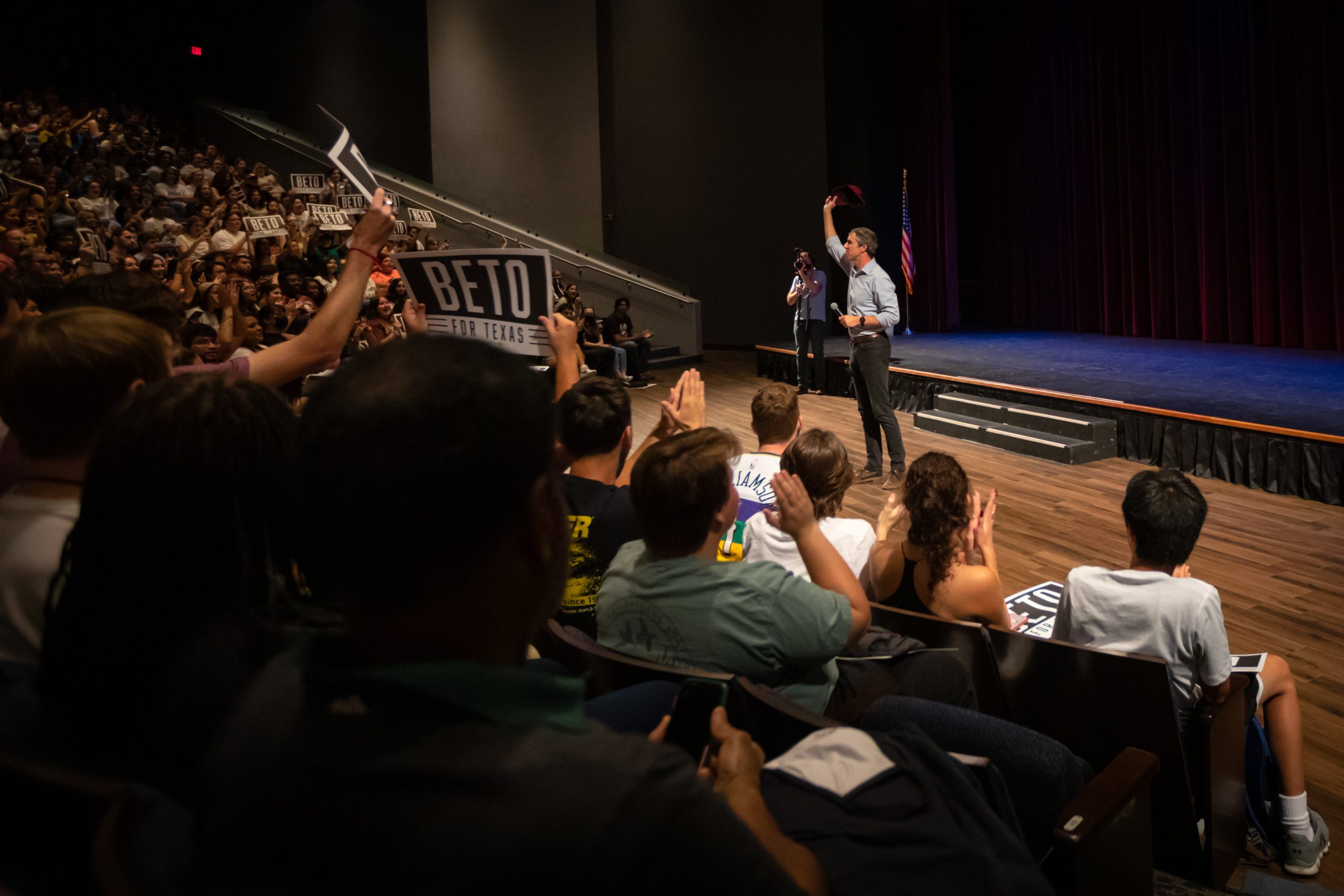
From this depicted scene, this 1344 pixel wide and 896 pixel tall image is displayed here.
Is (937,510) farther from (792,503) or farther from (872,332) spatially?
(872,332)

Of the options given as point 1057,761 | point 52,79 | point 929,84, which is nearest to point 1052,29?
point 929,84

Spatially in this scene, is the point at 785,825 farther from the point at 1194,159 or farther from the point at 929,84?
the point at 929,84

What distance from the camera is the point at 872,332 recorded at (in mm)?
5727

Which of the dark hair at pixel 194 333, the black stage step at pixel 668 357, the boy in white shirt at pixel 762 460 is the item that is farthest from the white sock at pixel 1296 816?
the black stage step at pixel 668 357

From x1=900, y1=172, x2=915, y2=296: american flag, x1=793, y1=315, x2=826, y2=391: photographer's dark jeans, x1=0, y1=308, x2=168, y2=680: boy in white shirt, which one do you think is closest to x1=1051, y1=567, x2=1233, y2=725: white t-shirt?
x1=0, y1=308, x2=168, y2=680: boy in white shirt

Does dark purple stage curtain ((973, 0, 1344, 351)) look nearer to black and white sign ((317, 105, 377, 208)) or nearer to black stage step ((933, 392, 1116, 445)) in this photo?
black stage step ((933, 392, 1116, 445))

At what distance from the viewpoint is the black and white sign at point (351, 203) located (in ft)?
34.8

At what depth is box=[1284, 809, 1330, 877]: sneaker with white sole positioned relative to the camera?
6.84 ft

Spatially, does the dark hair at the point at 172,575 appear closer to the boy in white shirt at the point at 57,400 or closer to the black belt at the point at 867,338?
the boy in white shirt at the point at 57,400

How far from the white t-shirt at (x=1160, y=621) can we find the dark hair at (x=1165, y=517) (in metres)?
0.06

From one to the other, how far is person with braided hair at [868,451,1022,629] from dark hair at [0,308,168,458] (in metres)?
1.68

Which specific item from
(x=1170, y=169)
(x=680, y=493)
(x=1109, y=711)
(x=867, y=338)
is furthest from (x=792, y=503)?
(x=1170, y=169)

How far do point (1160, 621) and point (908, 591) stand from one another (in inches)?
23.5

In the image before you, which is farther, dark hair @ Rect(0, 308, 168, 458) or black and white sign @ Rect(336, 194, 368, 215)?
black and white sign @ Rect(336, 194, 368, 215)
